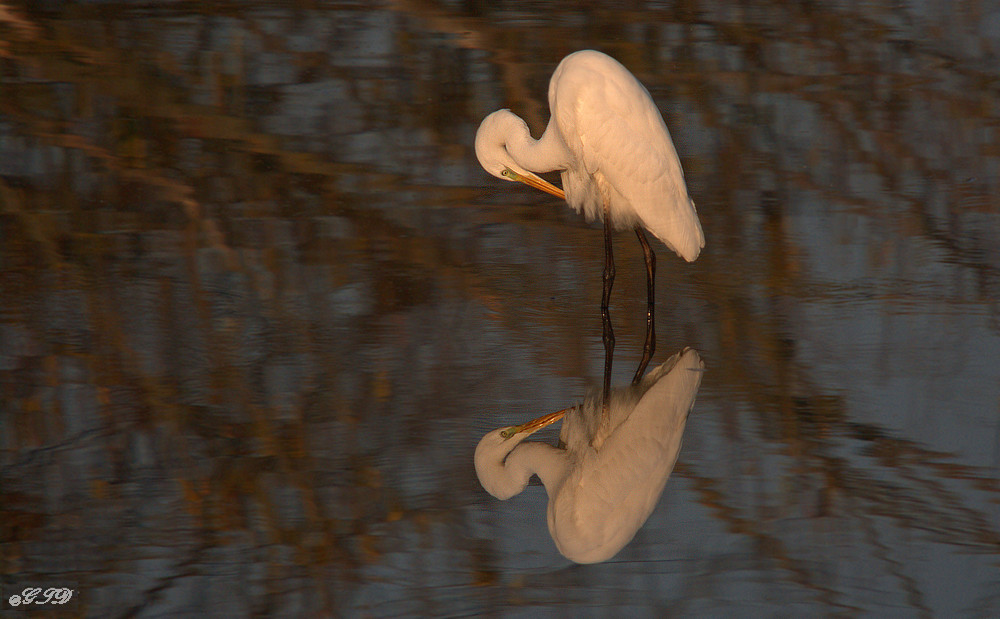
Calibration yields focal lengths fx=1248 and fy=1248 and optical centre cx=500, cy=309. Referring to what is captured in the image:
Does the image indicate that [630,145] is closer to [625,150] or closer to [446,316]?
[625,150]

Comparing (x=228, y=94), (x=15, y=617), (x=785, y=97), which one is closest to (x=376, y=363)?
(x=15, y=617)

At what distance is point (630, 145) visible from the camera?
19.9 ft

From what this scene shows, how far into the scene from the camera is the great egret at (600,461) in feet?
13.2

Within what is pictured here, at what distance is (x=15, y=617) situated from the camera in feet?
11.5

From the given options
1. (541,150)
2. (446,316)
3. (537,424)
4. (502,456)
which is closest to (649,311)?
(446,316)

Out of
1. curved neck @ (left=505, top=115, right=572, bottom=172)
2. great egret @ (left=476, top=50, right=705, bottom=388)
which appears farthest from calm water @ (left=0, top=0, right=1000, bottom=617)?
curved neck @ (left=505, top=115, right=572, bottom=172)

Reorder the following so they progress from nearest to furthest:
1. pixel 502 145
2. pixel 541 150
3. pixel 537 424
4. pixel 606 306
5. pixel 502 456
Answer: pixel 502 456
pixel 537 424
pixel 606 306
pixel 541 150
pixel 502 145

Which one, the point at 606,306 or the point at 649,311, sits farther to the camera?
the point at 606,306

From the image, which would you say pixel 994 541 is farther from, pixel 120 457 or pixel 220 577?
pixel 120 457

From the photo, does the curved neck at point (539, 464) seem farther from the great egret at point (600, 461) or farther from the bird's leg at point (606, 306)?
the bird's leg at point (606, 306)

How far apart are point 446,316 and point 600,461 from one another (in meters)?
1.56

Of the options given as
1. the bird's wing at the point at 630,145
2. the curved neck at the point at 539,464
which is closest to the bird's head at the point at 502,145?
the bird's wing at the point at 630,145

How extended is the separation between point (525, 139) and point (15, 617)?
3.73 m

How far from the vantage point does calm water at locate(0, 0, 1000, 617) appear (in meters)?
3.81
